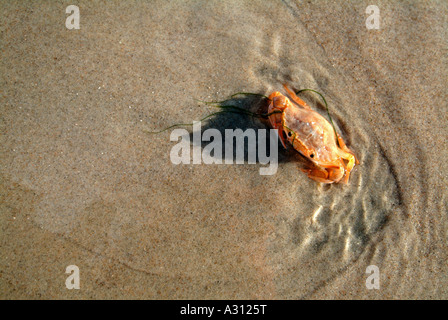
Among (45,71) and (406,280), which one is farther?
(45,71)

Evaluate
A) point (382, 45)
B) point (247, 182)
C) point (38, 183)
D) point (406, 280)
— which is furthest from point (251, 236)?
point (382, 45)

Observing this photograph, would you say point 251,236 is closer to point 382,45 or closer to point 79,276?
point 79,276

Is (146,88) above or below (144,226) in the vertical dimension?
above

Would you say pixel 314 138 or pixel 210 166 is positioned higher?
pixel 314 138

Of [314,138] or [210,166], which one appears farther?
[210,166]
